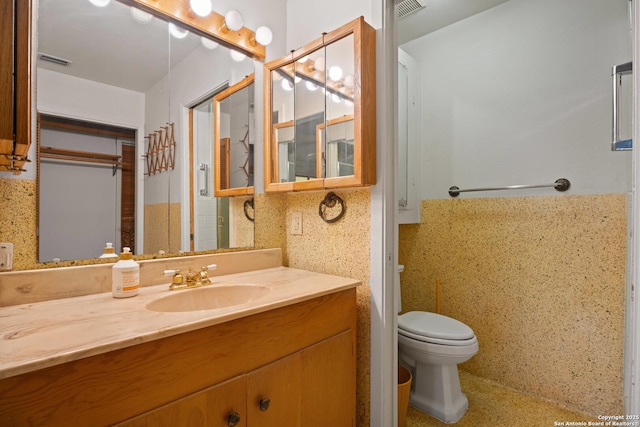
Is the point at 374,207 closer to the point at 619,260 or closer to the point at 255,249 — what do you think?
the point at 255,249

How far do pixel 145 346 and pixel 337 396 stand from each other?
0.78 m

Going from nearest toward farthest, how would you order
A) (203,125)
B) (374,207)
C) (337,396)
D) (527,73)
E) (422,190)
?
(337,396)
(374,207)
(203,125)
(527,73)
(422,190)

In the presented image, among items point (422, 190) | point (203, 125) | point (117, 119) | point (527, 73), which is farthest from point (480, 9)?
point (117, 119)

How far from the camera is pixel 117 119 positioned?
1.20 metres

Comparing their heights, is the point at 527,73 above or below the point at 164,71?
above

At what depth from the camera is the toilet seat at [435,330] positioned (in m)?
1.63

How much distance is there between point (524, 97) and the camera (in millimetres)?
1944

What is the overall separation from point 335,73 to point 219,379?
1.27 m

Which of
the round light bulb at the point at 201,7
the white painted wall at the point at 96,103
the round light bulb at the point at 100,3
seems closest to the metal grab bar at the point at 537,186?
the round light bulb at the point at 201,7

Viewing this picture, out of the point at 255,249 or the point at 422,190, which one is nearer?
the point at 255,249

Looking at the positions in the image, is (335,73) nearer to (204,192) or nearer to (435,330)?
(204,192)

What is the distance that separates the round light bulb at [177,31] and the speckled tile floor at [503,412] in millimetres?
2259

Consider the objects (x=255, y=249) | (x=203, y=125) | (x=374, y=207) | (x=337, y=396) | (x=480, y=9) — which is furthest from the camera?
(x=480, y=9)

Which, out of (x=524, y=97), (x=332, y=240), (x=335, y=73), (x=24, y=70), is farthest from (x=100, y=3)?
(x=524, y=97)
